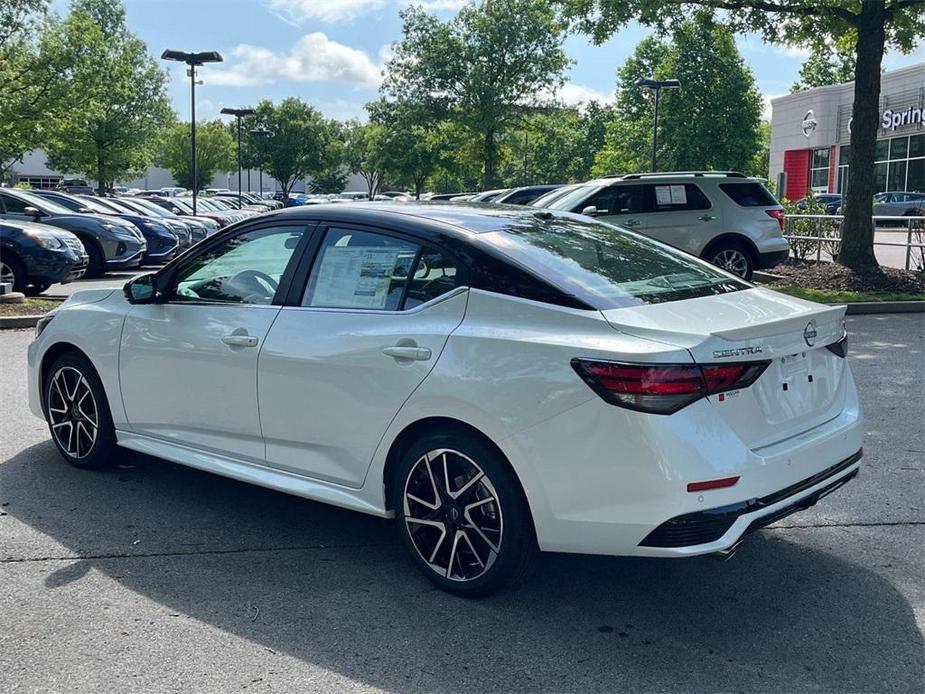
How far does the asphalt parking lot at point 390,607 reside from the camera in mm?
3234

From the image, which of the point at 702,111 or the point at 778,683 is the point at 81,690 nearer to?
the point at 778,683

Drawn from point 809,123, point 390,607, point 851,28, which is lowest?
point 390,607

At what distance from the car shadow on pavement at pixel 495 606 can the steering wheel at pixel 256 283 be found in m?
1.14

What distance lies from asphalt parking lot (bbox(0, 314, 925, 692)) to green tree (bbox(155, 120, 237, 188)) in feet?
276

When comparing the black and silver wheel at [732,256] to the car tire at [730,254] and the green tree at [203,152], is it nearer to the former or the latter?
the car tire at [730,254]

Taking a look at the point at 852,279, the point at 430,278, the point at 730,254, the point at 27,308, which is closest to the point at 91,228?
the point at 27,308

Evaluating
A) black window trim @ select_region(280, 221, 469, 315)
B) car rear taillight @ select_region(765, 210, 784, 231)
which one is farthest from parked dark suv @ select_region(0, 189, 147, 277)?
black window trim @ select_region(280, 221, 469, 315)

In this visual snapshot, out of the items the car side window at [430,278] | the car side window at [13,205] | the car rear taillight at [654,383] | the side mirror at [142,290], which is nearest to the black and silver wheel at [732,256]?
the side mirror at [142,290]

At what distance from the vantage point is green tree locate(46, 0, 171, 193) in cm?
2950

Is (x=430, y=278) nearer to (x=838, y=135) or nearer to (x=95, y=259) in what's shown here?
(x=95, y=259)

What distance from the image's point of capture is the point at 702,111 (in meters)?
54.7

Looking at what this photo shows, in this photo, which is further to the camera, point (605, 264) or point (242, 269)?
point (242, 269)

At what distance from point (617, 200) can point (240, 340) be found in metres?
10.2

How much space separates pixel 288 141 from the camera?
236ft
